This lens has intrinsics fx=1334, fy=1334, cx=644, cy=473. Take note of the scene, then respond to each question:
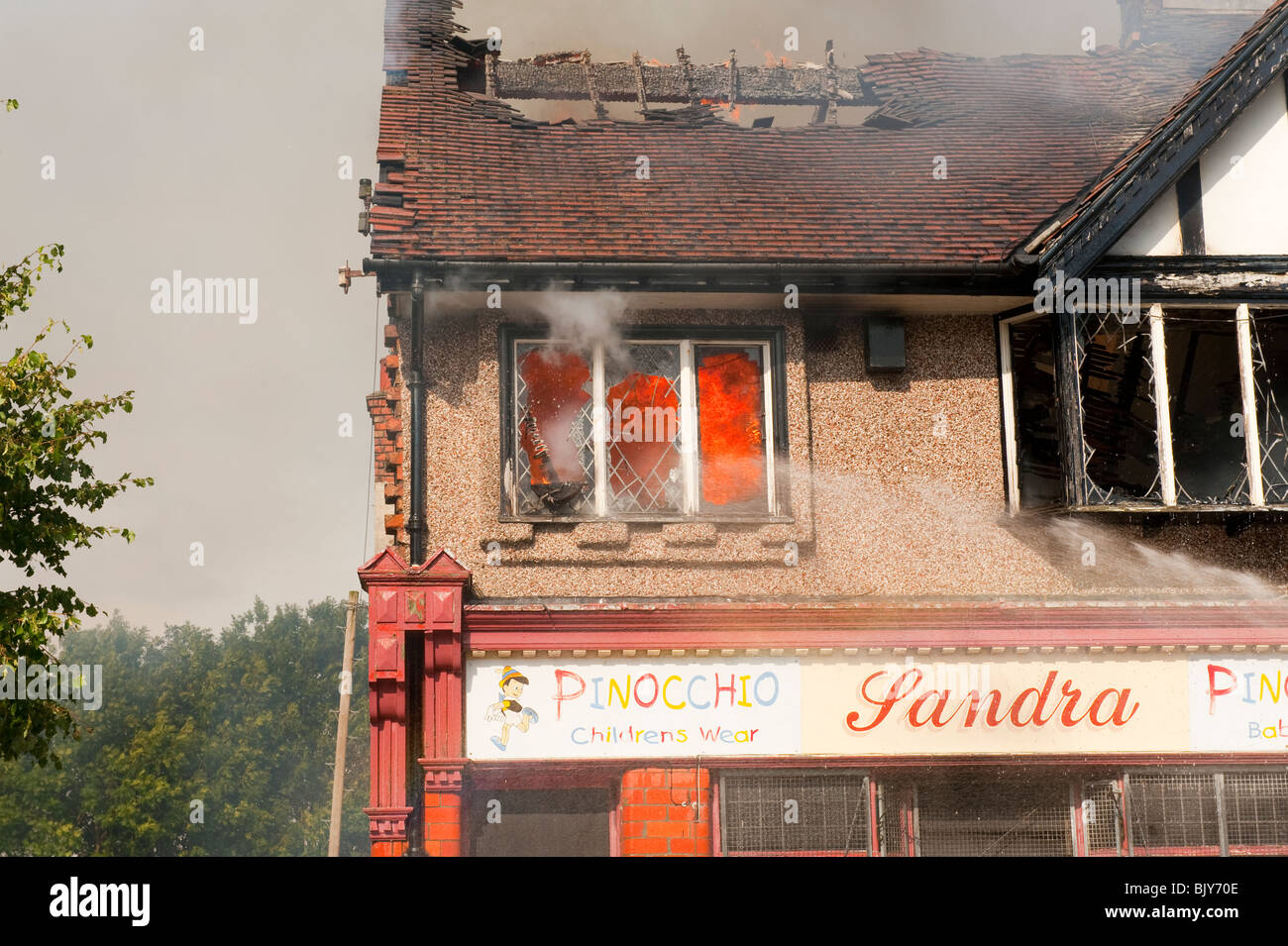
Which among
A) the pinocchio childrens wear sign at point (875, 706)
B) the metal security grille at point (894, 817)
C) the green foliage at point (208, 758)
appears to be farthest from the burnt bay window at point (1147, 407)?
the green foliage at point (208, 758)

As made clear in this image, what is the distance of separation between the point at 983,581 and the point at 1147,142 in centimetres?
385

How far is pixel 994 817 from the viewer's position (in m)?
10.8

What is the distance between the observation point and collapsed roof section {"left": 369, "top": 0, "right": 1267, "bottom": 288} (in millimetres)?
11320

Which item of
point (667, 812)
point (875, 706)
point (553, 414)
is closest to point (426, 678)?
point (667, 812)

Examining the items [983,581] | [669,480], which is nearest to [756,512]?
[669,480]

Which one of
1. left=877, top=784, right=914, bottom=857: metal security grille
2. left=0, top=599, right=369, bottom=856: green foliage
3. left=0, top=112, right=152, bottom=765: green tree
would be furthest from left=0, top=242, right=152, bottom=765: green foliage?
left=0, top=599, right=369, bottom=856: green foliage

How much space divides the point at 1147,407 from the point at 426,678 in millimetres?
6513

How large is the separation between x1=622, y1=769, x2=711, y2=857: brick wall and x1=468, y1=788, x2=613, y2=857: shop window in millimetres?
281

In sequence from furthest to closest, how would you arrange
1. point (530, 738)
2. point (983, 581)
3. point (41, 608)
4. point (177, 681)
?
point (177, 681) → point (41, 608) → point (983, 581) → point (530, 738)

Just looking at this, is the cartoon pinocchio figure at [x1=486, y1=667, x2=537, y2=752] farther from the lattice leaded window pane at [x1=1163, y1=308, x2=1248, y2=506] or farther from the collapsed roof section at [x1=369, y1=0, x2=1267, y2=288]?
the lattice leaded window pane at [x1=1163, y1=308, x2=1248, y2=506]

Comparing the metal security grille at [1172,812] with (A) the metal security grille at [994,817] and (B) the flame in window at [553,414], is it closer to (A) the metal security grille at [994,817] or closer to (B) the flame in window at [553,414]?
(A) the metal security grille at [994,817]

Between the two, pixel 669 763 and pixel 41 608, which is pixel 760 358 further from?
pixel 41 608

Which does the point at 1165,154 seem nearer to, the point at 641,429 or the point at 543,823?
the point at 641,429

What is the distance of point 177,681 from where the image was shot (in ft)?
263
